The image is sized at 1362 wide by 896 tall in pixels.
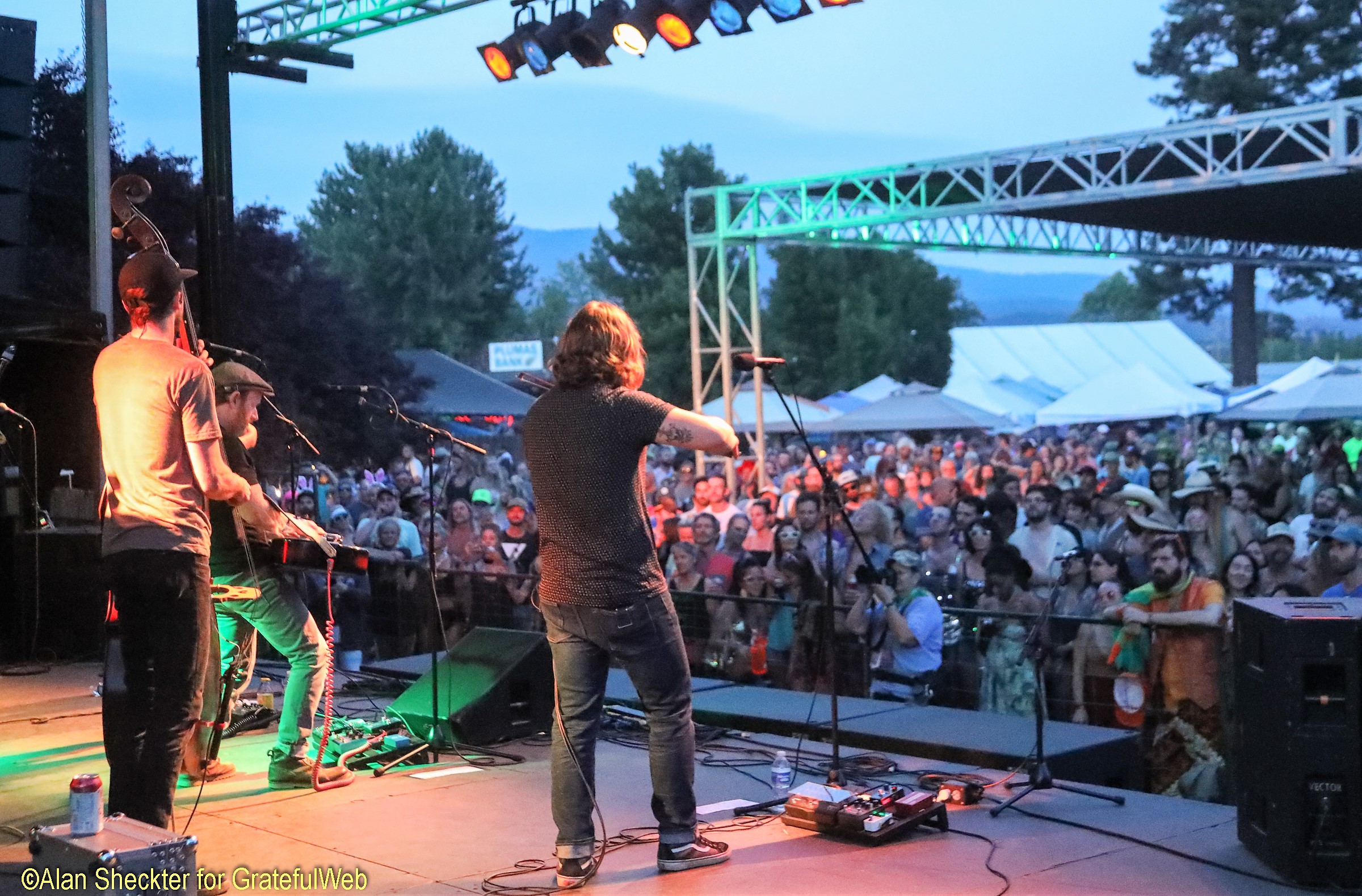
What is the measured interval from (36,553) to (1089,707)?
6285 millimetres

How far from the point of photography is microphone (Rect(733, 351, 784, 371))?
4.62m

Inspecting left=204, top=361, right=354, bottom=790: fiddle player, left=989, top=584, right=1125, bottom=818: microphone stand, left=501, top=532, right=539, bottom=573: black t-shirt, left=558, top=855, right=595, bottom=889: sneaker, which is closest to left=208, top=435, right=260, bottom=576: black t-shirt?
left=204, top=361, right=354, bottom=790: fiddle player

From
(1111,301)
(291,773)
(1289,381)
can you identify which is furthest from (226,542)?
(1111,301)

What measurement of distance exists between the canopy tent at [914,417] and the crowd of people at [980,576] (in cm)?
1000

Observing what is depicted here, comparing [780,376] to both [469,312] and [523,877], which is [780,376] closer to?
[469,312]

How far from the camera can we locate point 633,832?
14.6 ft

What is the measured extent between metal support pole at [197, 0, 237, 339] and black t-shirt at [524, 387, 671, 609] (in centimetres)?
377

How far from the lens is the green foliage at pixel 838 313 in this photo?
52125 millimetres

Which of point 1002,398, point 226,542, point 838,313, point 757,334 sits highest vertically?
point 838,313

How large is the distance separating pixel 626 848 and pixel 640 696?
2.27 feet

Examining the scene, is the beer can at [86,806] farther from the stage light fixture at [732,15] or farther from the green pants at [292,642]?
the stage light fixture at [732,15]

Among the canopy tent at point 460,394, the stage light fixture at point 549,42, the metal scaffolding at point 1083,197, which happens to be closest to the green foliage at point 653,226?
the canopy tent at point 460,394

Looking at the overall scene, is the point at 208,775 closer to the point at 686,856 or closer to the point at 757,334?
the point at 686,856

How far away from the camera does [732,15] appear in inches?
276
